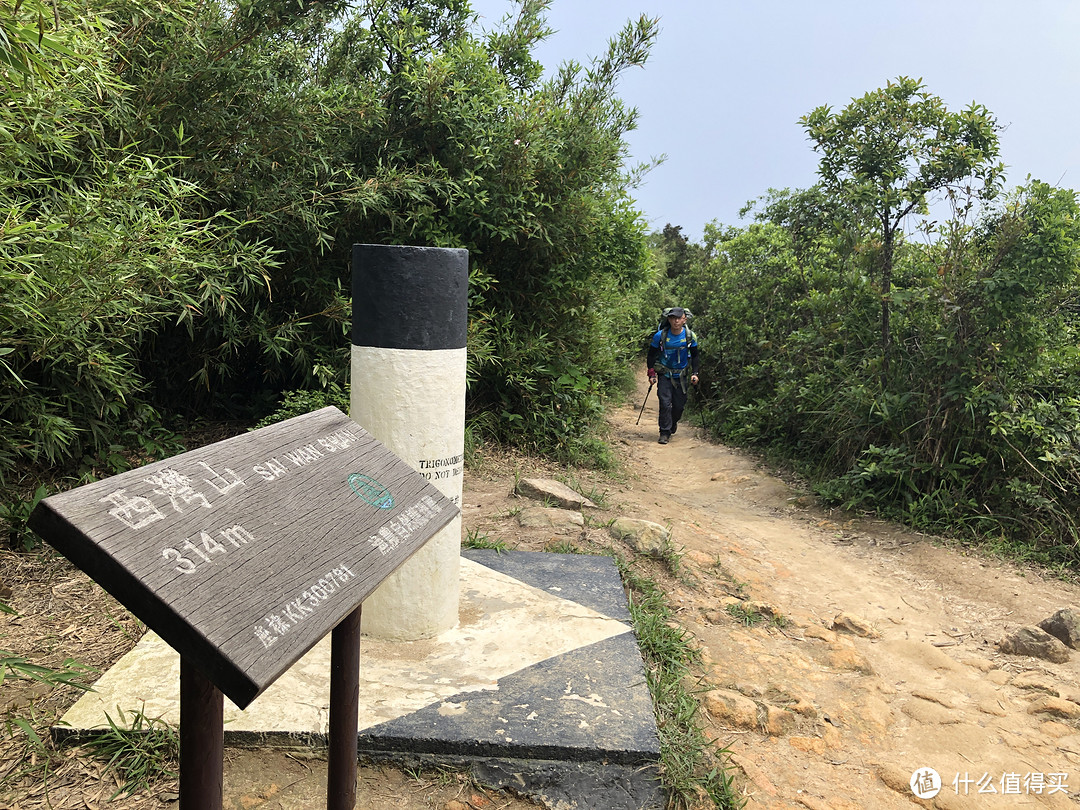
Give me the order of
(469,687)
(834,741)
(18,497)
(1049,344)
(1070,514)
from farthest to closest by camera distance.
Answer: (1049,344) < (1070,514) < (18,497) < (834,741) < (469,687)

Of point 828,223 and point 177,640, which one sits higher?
point 828,223

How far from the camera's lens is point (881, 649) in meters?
4.09

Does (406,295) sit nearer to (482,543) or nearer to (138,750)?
(138,750)

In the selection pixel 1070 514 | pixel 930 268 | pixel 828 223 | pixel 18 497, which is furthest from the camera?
pixel 828 223

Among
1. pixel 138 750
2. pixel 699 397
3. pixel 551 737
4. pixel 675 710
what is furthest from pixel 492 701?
pixel 699 397

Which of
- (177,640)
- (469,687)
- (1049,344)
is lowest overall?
(469,687)

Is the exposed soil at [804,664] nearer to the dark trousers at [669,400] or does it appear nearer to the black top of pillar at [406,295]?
the black top of pillar at [406,295]

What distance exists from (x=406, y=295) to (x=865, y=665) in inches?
111

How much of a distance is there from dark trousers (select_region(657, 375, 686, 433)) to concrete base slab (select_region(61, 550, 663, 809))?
→ 618 centimetres

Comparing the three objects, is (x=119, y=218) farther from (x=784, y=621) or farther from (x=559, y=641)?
(x=784, y=621)

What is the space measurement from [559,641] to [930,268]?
4.84 metres

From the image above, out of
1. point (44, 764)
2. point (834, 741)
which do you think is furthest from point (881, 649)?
point (44, 764)

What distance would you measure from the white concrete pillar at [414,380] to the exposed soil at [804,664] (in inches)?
30.1

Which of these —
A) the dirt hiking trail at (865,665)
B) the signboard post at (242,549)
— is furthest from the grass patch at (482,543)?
the signboard post at (242,549)
